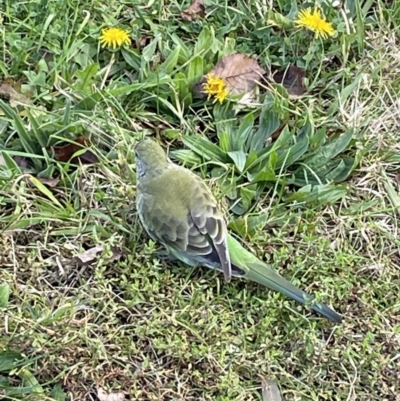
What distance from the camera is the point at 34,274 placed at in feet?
11.3

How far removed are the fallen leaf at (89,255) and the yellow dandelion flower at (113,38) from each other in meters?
1.12

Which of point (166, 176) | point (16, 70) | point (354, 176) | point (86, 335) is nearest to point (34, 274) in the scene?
point (86, 335)

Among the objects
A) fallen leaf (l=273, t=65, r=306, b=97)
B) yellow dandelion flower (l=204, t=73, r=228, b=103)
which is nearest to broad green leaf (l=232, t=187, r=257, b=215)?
yellow dandelion flower (l=204, t=73, r=228, b=103)

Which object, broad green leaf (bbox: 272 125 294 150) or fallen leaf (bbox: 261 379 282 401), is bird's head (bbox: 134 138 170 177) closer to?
broad green leaf (bbox: 272 125 294 150)

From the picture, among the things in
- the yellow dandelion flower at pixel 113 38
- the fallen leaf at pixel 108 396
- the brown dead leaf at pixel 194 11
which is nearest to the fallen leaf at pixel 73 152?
the yellow dandelion flower at pixel 113 38

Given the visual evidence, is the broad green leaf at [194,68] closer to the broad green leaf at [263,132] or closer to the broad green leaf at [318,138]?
the broad green leaf at [263,132]

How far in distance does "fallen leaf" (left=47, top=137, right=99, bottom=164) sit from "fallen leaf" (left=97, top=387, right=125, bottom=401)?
1.12m

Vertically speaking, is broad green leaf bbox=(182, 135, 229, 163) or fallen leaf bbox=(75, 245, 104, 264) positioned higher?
broad green leaf bbox=(182, 135, 229, 163)

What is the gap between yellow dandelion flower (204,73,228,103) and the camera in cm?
395

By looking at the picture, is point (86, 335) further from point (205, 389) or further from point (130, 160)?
point (130, 160)

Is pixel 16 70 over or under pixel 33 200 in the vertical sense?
over

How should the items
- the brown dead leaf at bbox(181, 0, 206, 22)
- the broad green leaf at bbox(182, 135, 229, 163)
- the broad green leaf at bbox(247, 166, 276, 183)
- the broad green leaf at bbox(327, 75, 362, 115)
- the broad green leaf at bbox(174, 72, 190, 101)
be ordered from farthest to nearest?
the brown dead leaf at bbox(181, 0, 206, 22) → the broad green leaf at bbox(327, 75, 362, 115) → the broad green leaf at bbox(174, 72, 190, 101) → the broad green leaf at bbox(182, 135, 229, 163) → the broad green leaf at bbox(247, 166, 276, 183)

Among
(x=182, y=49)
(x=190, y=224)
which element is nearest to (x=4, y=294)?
(x=190, y=224)

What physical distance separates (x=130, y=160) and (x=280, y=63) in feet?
3.32
